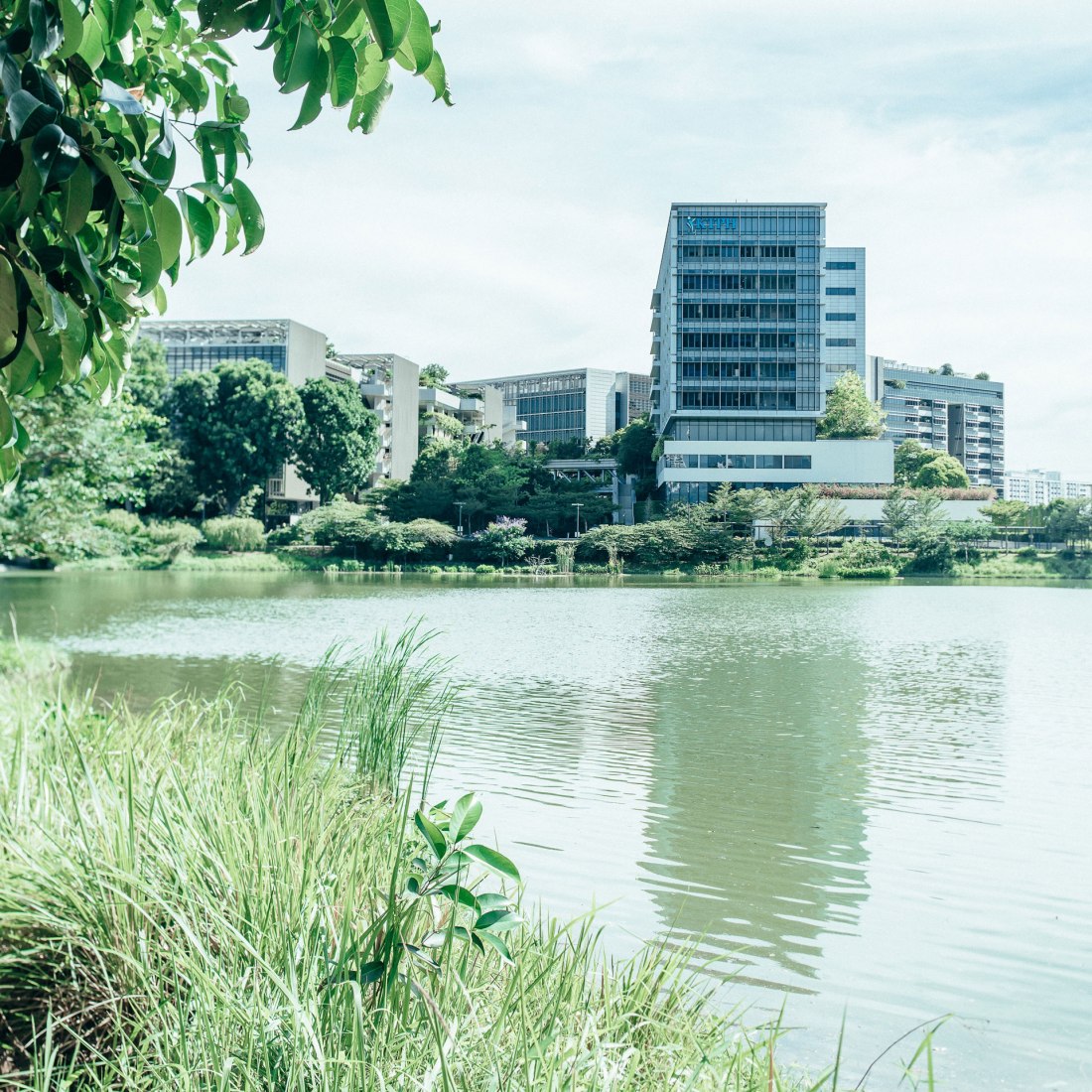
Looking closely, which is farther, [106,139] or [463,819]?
[463,819]

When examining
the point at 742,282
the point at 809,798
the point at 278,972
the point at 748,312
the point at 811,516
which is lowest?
the point at 809,798

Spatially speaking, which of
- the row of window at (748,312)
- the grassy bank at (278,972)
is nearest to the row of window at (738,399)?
the row of window at (748,312)

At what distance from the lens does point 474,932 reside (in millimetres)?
2326

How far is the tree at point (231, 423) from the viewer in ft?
190

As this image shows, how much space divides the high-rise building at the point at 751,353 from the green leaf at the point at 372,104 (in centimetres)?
5947

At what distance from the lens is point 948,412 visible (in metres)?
106

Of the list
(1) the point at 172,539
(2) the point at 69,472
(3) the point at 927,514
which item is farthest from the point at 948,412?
(2) the point at 69,472

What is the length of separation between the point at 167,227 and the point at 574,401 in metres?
109

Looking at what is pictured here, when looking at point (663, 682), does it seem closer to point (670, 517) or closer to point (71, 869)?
point (71, 869)

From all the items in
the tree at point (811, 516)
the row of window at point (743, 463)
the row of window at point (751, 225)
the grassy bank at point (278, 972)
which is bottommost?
the grassy bank at point (278, 972)

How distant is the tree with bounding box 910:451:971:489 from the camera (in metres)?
70.5

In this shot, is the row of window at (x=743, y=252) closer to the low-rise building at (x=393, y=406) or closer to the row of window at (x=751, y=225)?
the row of window at (x=751, y=225)

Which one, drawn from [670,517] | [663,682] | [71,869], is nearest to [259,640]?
[663,682]

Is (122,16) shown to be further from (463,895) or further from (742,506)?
(742,506)
